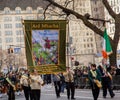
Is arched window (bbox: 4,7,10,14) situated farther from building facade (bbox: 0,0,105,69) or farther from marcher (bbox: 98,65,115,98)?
marcher (bbox: 98,65,115,98)

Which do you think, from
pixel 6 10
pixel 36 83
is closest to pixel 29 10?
pixel 6 10

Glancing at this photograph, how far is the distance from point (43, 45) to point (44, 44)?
59 mm

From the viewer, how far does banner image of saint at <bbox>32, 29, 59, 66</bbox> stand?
62.2ft

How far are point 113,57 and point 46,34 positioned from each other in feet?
51.5

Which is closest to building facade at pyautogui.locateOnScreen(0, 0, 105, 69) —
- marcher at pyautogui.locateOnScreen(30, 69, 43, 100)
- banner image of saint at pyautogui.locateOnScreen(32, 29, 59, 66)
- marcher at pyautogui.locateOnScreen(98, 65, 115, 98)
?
marcher at pyautogui.locateOnScreen(98, 65, 115, 98)

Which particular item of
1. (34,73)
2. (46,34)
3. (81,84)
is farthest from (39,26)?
(81,84)

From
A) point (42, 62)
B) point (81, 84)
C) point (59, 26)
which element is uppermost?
point (59, 26)

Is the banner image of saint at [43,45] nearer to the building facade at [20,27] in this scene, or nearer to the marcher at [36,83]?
the marcher at [36,83]

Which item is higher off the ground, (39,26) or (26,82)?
(39,26)

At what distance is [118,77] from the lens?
33531mm

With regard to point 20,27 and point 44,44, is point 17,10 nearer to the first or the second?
point 20,27

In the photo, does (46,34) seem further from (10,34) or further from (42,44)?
(10,34)

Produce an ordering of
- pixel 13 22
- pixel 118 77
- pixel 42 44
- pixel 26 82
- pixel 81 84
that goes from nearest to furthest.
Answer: pixel 42 44 → pixel 26 82 → pixel 118 77 → pixel 81 84 → pixel 13 22

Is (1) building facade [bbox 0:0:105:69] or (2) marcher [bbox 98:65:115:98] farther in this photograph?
(1) building facade [bbox 0:0:105:69]
